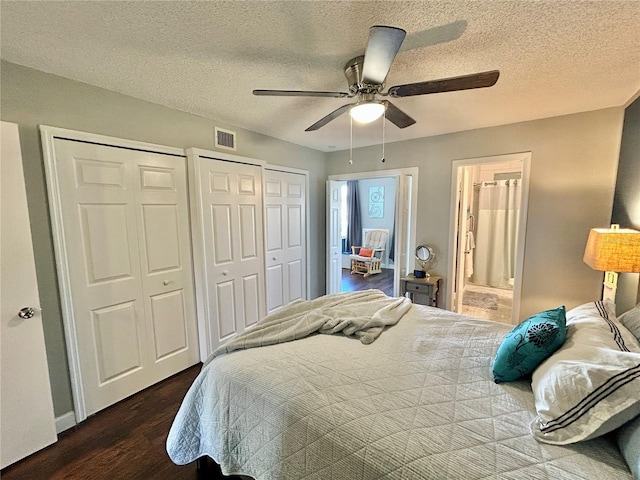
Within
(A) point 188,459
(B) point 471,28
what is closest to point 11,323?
(A) point 188,459

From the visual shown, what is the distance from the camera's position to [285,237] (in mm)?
3543

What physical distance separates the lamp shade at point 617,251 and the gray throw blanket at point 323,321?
4.33 feet

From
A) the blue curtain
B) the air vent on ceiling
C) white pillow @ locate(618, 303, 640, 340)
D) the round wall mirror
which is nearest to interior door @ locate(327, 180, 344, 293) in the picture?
the round wall mirror

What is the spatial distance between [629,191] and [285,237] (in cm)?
318

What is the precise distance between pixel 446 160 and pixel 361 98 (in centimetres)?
196

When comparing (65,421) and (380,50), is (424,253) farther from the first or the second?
(65,421)

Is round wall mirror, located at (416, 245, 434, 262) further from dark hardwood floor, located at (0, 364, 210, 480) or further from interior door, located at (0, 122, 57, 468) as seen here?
interior door, located at (0, 122, 57, 468)

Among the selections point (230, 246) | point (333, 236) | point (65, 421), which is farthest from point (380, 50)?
point (333, 236)

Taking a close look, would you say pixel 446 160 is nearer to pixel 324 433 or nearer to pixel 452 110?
pixel 452 110

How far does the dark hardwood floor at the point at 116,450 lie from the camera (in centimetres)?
157

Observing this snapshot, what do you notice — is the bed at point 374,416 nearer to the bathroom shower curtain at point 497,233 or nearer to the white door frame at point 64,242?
the white door frame at point 64,242

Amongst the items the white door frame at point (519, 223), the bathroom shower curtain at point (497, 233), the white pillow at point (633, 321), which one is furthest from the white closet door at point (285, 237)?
the bathroom shower curtain at point (497, 233)

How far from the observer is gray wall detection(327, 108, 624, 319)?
96.2 inches

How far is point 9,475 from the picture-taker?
1565 millimetres
